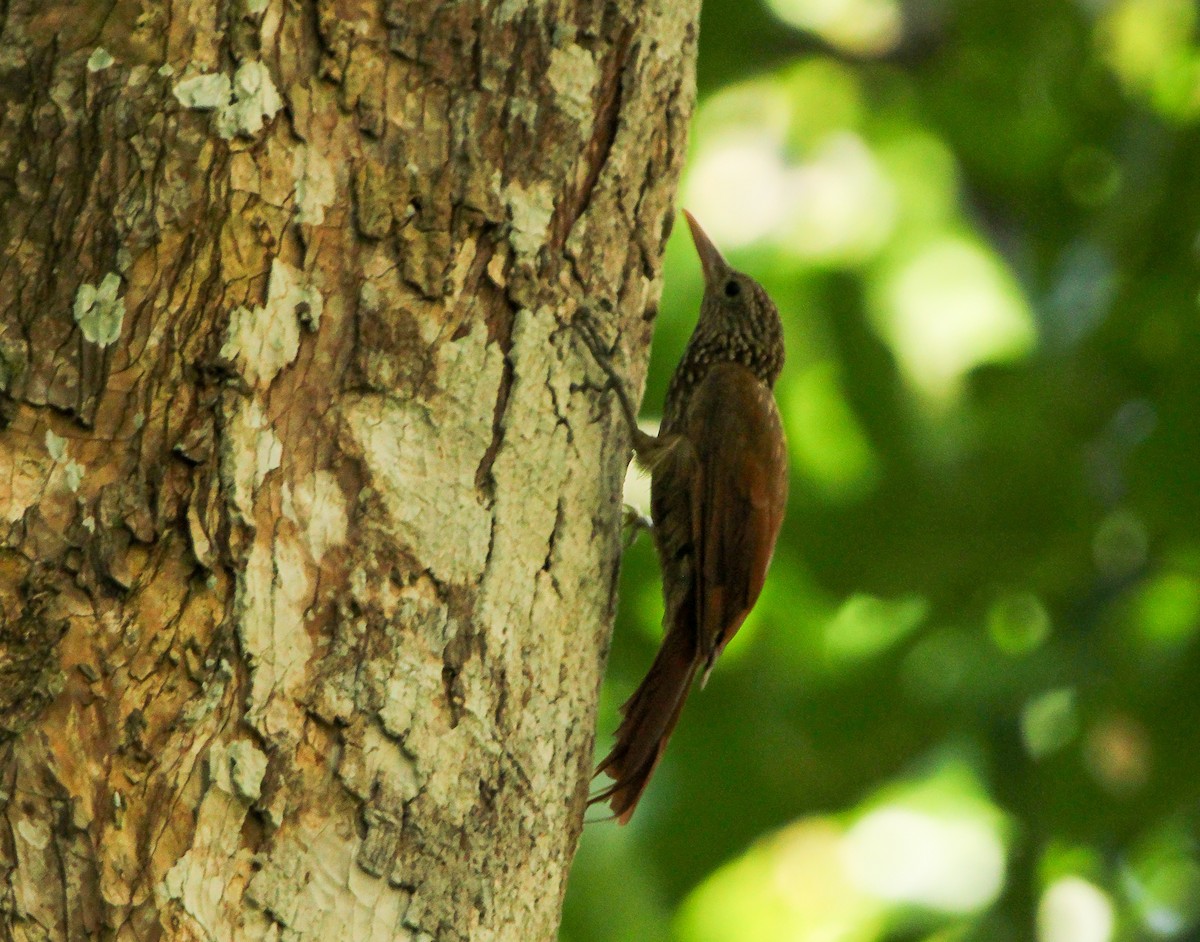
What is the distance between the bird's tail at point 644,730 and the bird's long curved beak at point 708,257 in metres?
1.44

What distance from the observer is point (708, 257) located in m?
4.19

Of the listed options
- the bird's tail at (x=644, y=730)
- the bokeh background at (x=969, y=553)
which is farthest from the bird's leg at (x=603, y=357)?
the bokeh background at (x=969, y=553)

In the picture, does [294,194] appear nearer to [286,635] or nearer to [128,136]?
[128,136]

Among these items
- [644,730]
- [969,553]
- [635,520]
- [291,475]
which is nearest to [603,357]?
[291,475]

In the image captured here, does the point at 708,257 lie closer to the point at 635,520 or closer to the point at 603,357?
the point at 635,520

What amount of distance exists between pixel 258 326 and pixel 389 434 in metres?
0.24

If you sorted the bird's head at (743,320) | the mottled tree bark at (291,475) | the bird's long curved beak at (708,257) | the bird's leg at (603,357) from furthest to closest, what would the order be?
the bird's long curved beak at (708,257)
the bird's head at (743,320)
the bird's leg at (603,357)
the mottled tree bark at (291,475)

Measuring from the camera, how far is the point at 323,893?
6.13ft

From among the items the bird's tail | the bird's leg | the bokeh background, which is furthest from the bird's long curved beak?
the bird's leg

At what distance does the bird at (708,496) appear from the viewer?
9.58ft

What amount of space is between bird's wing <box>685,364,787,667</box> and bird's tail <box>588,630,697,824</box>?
94 mm

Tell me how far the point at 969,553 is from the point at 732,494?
44.9 inches

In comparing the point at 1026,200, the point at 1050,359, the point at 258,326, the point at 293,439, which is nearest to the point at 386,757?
the point at 293,439

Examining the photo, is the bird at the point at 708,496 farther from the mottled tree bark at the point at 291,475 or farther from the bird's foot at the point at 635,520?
the mottled tree bark at the point at 291,475
